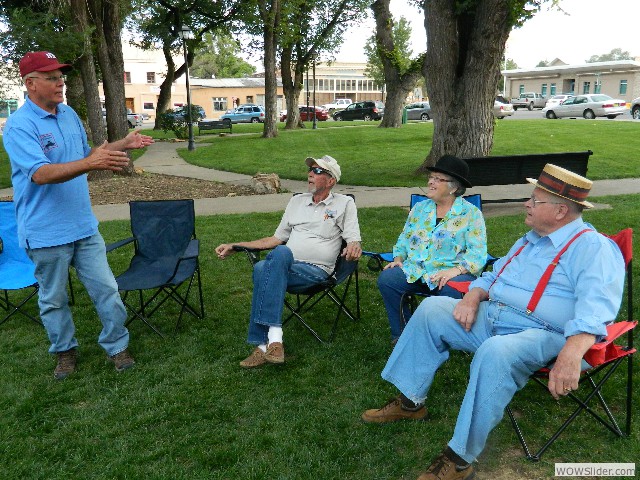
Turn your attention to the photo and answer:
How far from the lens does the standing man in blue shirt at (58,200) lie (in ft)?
11.3

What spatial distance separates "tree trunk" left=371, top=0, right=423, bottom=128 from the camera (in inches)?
868

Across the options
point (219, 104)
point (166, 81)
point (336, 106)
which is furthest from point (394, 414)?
point (219, 104)

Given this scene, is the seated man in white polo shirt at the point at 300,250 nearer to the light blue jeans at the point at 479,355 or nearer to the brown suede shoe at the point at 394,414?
the brown suede shoe at the point at 394,414

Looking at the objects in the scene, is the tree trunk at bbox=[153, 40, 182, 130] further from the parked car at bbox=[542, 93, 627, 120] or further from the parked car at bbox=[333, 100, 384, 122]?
the parked car at bbox=[542, 93, 627, 120]

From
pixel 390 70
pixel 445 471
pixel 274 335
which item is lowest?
pixel 445 471

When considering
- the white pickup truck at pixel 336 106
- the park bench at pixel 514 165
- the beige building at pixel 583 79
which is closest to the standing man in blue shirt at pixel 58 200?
the park bench at pixel 514 165

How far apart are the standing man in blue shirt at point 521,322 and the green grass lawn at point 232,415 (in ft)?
0.84

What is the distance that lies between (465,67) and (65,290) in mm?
7977

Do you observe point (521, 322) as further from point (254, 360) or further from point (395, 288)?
point (254, 360)

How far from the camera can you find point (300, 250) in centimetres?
434

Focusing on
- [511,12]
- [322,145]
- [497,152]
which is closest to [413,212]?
[511,12]

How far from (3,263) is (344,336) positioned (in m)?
2.89

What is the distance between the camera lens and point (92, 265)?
3844 millimetres

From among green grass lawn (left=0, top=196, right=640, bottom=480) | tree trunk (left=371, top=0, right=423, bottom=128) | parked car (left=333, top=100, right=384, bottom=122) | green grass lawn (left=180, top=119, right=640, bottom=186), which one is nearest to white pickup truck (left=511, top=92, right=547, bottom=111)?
parked car (left=333, top=100, right=384, bottom=122)
